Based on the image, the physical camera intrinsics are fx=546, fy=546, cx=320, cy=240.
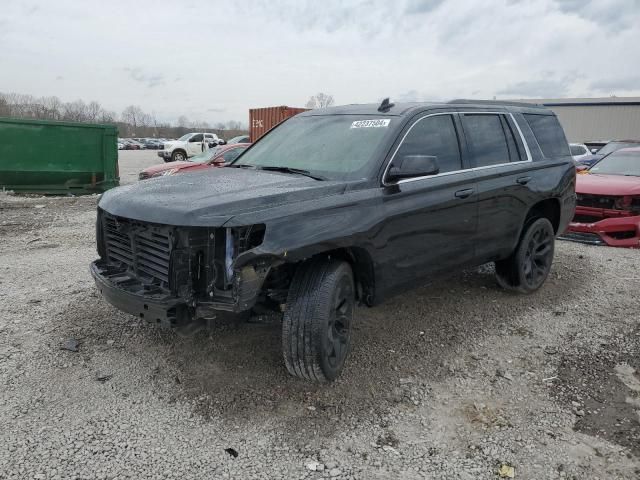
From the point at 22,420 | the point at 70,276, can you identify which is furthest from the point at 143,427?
the point at 70,276

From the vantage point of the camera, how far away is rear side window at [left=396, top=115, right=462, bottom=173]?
4.18m

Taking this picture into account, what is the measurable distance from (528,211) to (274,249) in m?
3.29

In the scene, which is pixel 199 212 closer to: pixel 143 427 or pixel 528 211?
pixel 143 427

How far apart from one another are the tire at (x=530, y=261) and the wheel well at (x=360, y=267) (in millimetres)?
2205

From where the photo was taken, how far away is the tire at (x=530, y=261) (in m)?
5.42

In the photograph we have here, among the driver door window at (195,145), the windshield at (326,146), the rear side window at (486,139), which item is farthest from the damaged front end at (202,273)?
the driver door window at (195,145)

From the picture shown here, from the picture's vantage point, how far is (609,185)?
796 cm

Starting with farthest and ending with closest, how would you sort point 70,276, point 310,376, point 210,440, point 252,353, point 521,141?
point 70,276, point 521,141, point 252,353, point 310,376, point 210,440

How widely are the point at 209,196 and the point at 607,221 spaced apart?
6603mm

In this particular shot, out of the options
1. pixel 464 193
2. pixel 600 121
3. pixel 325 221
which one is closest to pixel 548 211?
pixel 464 193

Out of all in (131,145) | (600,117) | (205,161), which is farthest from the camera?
(131,145)

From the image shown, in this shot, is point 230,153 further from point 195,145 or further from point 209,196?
point 195,145

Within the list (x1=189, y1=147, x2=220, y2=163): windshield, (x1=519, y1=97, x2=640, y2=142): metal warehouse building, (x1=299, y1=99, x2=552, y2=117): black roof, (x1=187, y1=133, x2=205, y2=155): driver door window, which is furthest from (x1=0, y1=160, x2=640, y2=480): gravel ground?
(x1=519, y1=97, x2=640, y2=142): metal warehouse building

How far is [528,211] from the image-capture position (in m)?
5.40
